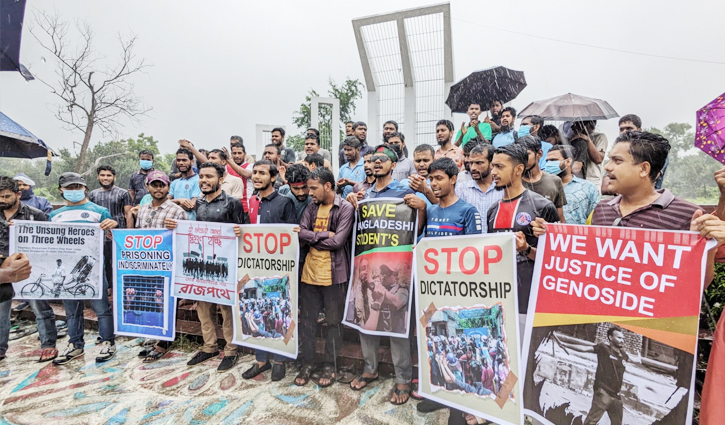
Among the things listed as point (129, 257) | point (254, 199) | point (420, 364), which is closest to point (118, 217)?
point (129, 257)

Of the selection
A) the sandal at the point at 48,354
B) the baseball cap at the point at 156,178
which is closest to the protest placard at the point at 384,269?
Result: the baseball cap at the point at 156,178

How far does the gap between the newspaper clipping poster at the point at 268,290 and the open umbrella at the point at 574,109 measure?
11.9 ft

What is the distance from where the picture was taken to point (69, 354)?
177 inches

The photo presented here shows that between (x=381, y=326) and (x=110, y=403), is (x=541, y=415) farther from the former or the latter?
(x=110, y=403)

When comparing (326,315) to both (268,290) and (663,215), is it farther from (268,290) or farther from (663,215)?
(663,215)

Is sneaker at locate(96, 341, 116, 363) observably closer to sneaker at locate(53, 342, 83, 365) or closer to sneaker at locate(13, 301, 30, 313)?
sneaker at locate(53, 342, 83, 365)

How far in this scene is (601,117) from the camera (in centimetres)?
472

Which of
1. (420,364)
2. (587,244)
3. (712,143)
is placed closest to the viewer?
(587,244)

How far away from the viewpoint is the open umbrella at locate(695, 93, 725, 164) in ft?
7.94

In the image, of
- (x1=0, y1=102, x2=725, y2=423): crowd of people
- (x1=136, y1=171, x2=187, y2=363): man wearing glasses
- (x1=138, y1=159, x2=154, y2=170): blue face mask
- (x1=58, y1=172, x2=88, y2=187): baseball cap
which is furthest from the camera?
(x1=138, y1=159, x2=154, y2=170): blue face mask

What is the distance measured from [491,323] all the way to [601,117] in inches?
143

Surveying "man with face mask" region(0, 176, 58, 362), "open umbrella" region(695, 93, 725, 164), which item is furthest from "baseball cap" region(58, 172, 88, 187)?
"open umbrella" region(695, 93, 725, 164)

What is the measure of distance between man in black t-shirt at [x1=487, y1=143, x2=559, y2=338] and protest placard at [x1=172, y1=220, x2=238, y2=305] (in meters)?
2.68

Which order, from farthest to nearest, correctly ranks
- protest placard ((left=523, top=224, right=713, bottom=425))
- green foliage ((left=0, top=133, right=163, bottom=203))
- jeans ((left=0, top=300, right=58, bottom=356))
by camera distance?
green foliage ((left=0, top=133, right=163, bottom=203)), jeans ((left=0, top=300, right=58, bottom=356)), protest placard ((left=523, top=224, right=713, bottom=425))
